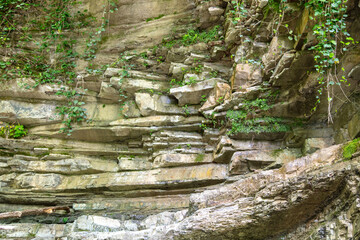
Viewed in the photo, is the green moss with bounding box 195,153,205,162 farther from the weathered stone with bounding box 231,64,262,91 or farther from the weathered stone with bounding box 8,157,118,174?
the weathered stone with bounding box 8,157,118,174

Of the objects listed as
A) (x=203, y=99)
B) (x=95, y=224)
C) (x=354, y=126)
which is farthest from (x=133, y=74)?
(x=354, y=126)

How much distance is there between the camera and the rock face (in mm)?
3892

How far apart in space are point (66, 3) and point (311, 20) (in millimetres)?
6200

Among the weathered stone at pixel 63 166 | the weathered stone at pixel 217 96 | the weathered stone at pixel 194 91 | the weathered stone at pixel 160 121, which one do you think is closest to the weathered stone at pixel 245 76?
the weathered stone at pixel 217 96

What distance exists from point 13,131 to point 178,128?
377 cm

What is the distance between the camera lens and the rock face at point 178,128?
3892 millimetres

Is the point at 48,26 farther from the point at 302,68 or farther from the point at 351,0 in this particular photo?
the point at 351,0

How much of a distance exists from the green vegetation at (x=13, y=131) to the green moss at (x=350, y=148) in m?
6.51

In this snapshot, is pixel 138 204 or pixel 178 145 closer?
pixel 138 204

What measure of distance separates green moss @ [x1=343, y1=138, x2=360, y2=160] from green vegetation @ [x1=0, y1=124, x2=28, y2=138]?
651 cm

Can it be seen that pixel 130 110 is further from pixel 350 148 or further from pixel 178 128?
pixel 350 148

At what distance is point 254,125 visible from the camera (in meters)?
5.81

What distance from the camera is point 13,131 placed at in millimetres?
7145

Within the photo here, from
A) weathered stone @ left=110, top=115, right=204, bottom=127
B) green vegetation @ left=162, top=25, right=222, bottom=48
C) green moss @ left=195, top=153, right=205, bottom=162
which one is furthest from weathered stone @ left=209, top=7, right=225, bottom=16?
green moss @ left=195, top=153, right=205, bottom=162
